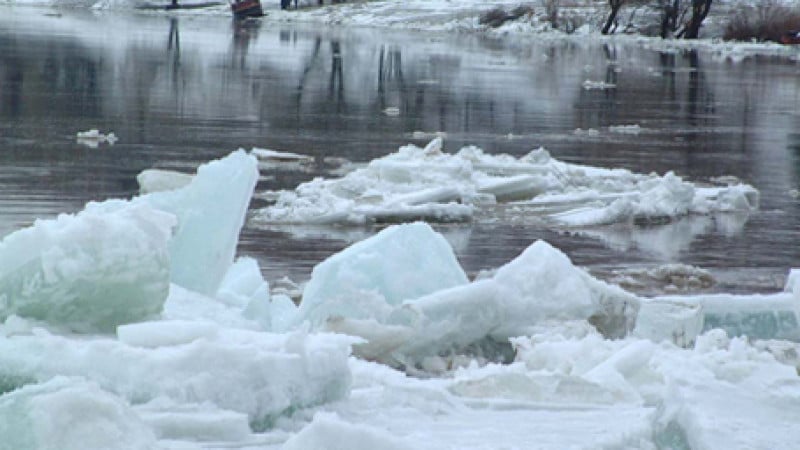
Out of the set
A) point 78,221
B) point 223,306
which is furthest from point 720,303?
point 78,221

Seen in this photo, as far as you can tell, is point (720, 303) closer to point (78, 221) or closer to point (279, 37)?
point (78, 221)

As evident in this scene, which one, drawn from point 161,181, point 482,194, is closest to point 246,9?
point 482,194

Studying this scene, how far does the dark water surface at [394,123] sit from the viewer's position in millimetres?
9836

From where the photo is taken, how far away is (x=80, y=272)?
181 inches

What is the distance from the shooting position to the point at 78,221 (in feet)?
15.3

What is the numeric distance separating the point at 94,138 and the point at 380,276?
906 cm

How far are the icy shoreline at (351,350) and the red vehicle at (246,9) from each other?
67111 mm

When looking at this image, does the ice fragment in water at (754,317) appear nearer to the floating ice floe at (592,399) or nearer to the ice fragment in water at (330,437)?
the floating ice floe at (592,399)

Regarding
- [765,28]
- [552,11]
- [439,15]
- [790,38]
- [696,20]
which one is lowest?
[790,38]

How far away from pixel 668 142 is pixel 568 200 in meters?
6.59

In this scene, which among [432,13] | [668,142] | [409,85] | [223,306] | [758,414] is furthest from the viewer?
[432,13]

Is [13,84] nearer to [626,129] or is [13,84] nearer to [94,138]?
[94,138]

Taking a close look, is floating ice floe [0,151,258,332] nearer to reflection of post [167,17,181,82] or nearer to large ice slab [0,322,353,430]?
large ice slab [0,322,353,430]

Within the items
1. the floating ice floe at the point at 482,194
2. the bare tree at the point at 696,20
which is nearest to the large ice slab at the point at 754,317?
the floating ice floe at the point at 482,194
